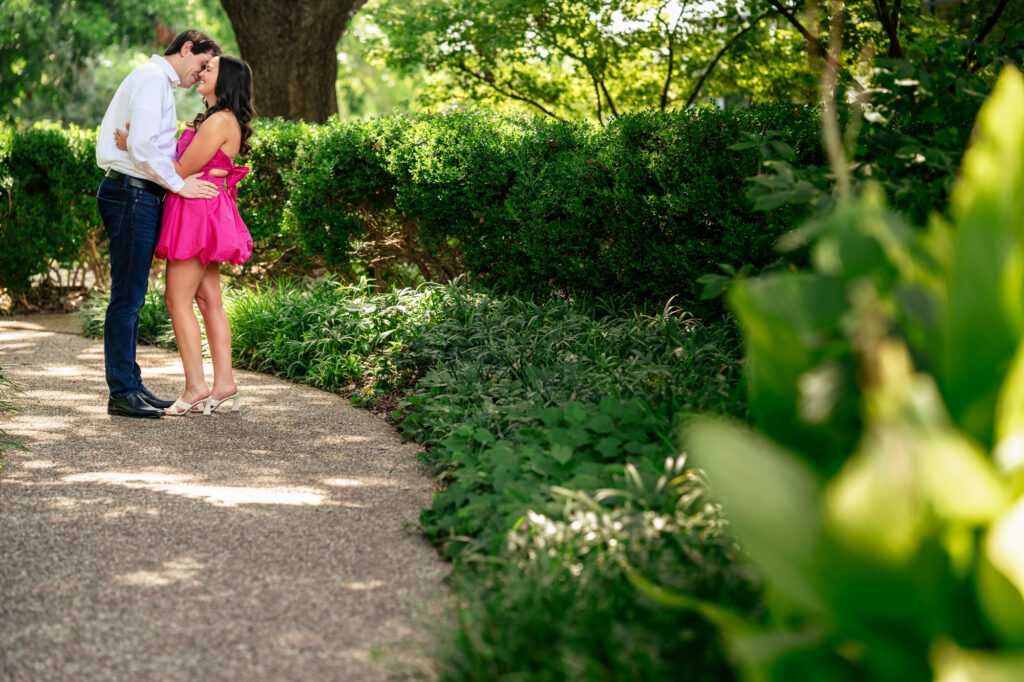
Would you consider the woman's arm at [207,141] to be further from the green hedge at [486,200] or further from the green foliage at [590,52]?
the green foliage at [590,52]

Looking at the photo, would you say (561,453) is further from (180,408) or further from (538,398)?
(180,408)

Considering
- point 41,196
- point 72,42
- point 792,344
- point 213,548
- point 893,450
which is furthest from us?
point 72,42

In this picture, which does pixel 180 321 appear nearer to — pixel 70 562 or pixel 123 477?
pixel 123 477

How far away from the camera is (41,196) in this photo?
350 inches

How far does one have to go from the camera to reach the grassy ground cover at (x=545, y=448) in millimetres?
2361

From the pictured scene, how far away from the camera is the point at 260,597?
3.00 meters

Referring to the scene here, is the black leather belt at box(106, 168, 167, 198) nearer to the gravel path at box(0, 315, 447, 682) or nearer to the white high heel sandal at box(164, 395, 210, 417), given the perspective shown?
the white high heel sandal at box(164, 395, 210, 417)

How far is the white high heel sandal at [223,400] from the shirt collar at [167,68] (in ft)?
5.84

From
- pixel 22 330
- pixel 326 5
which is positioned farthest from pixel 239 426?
pixel 326 5

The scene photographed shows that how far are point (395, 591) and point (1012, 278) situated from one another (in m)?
2.15

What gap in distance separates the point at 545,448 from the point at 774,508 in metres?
2.40

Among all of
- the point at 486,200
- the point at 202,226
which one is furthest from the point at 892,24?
the point at 202,226

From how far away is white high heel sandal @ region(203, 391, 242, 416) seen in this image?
5.30 m

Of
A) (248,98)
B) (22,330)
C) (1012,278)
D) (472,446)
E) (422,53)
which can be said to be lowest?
(22,330)
